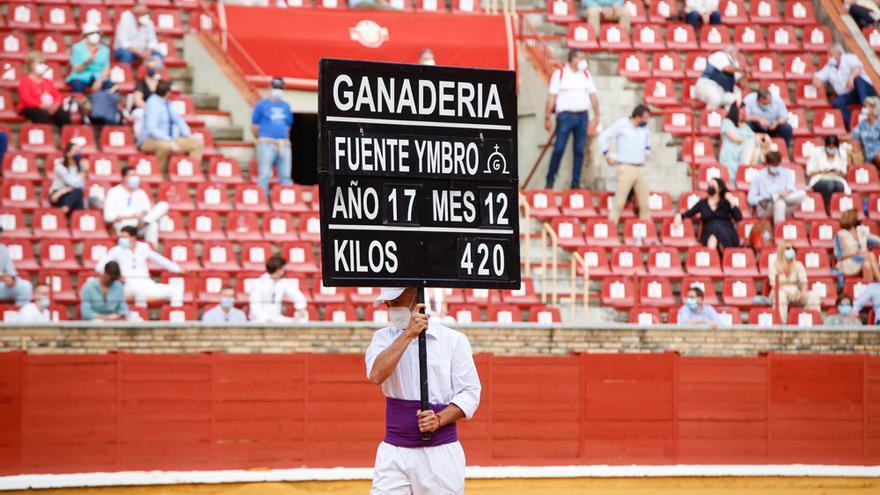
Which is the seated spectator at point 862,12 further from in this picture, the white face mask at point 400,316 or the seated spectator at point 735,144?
the white face mask at point 400,316

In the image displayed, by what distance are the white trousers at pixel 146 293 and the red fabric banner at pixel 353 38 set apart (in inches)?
215

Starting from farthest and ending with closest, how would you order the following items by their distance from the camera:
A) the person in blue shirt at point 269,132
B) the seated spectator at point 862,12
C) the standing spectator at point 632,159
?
the seated spectator at point 862,12
the standing spectator at point 632,159
the person in blue shirt at point 269,132

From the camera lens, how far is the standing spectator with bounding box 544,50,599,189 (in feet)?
64.3

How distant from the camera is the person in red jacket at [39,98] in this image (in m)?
18.9

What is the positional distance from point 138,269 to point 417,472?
8.92 meters

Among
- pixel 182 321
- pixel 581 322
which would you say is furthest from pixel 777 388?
pixel 182 321

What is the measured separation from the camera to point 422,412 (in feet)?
26.1

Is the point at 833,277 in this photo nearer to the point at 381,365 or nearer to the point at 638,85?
the point at 638,85

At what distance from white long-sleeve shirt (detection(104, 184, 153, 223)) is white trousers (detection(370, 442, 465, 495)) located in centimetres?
979

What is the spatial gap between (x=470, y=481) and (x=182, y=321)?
3.35 meters

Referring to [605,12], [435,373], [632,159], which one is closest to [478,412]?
[632,159]

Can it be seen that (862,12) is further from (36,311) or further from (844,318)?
(36,311)

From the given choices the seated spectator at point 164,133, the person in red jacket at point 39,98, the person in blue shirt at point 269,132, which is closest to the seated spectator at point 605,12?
the person in blue shirt at point 269,132

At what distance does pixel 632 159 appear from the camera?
62.2 ft
